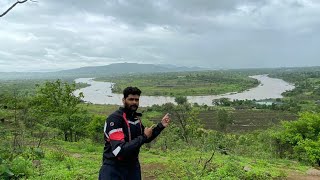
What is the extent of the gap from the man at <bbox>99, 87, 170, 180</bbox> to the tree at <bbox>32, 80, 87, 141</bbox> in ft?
71.4

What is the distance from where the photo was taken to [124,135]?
4.68m

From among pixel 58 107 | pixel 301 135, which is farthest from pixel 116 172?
pixel 58 107

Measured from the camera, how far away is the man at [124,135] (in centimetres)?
457

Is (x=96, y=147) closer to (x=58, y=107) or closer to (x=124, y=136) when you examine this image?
(x=58, y=107)

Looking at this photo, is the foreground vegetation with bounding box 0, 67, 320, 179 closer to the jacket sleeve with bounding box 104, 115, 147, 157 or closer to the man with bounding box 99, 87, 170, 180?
the man with bounding box 99, 87, 170, 180

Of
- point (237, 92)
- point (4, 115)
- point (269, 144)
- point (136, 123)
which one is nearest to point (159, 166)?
point (136, 123)

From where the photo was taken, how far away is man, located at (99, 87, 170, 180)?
457 cm

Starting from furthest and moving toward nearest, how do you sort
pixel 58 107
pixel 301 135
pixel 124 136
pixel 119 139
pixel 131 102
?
pixel 58 107
pixel 301 135
pixel 131 102
pixel 124 136
pixel 119 139

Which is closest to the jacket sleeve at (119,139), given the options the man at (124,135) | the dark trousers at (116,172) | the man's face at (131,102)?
the man at (124,135)

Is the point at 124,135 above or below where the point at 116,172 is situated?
above

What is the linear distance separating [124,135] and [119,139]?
14cm

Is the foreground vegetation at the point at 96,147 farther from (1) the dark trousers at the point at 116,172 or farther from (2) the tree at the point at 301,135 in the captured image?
(1) the dark trousers at the point at 116,172

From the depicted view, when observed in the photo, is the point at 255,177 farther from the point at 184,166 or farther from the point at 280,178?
the point at 184,166

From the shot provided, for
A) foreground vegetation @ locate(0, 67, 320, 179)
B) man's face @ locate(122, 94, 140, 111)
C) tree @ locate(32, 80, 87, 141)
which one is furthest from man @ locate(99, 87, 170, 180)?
tree @ locate(32, 80, 87, 141)
